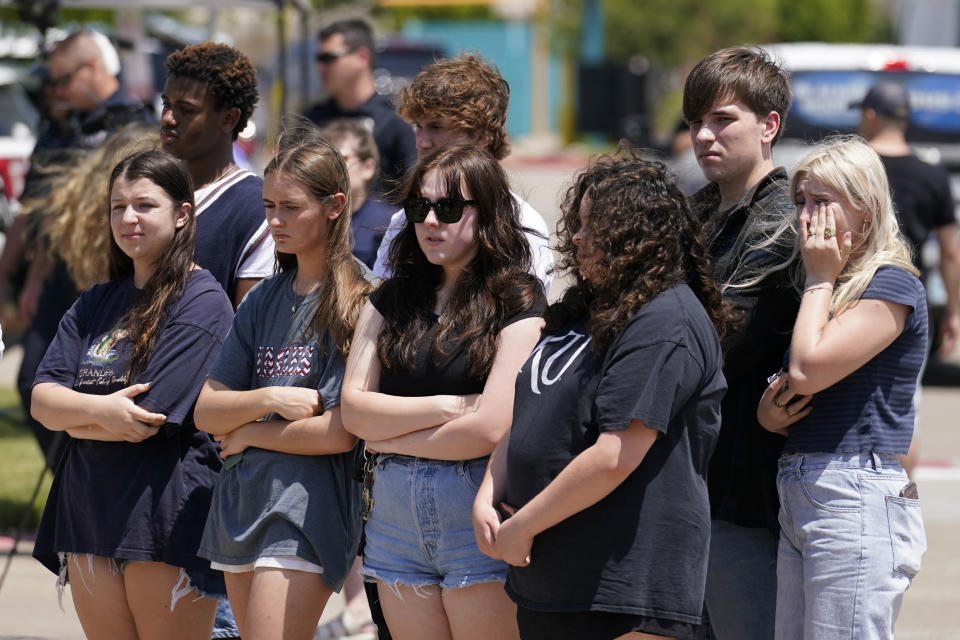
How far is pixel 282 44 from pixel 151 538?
632 centimetres

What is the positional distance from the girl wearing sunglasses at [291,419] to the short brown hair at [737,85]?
101 centimetres

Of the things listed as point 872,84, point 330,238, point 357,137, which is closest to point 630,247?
point 330,238

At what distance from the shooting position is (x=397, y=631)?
10.9 feet

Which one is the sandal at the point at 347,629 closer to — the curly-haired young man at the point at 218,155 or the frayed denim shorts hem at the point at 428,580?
the curly-haired young man at the point at 218,155

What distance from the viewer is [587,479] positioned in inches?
113

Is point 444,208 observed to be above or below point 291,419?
above

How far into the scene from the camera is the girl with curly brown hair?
2.86m

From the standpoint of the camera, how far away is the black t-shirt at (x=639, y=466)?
2.86 metres

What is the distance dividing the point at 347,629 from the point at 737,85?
109 inches

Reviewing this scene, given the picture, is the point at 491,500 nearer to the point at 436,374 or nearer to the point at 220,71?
the point at 436,374

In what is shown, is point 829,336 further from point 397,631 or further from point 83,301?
point 83,301

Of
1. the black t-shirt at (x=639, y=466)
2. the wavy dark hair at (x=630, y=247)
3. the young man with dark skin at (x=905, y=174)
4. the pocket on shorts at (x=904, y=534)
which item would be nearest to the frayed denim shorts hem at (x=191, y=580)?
the black t-shirt at (x=639, y=466)

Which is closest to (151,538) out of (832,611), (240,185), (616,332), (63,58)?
(240,185)

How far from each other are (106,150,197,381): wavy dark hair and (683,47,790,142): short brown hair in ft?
4.90
